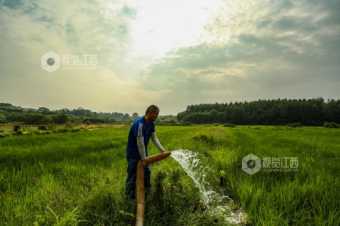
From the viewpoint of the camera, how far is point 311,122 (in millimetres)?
67188

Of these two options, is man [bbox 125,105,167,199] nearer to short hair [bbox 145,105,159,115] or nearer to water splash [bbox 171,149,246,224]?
short hair [bbox 145,105,159,115]

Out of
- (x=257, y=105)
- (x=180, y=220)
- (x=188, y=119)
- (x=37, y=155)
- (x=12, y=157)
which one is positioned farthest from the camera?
(x=188, y=119)

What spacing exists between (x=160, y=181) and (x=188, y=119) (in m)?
92.8

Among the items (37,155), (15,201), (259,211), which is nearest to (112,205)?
(15,201)

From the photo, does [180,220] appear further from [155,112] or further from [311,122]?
[311,122]

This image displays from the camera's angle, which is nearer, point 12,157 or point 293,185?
point 293,185

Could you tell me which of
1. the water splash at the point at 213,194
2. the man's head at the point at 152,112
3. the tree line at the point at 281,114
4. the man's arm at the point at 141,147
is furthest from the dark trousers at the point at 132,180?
the tree line at the point at 281,114
